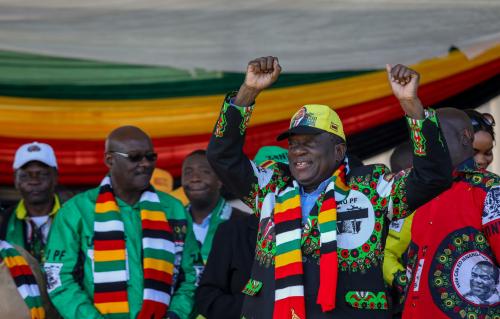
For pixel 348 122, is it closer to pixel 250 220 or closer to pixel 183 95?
pixel 183 95

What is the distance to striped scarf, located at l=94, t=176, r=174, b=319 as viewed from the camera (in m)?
6.43

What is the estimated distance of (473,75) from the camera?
8688 mm

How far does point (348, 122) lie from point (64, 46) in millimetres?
2407

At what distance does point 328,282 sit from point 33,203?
11.1ft

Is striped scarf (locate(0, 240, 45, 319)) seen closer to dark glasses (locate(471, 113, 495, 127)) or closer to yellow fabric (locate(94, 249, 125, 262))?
yellow fabric (locate(94, 249, 125, 262))

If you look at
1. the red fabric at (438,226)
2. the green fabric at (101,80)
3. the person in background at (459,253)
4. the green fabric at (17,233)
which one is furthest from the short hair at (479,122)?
the green fabric at (17,233)

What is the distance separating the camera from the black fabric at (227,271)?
636 centimetres

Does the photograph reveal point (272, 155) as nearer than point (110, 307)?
No

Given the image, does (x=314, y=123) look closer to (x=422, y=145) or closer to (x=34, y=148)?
(x=422, y=145)

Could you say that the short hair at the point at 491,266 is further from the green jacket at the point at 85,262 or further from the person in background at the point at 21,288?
the person in background at the point at 21,288

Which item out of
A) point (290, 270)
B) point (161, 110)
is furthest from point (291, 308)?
point (161, 110)

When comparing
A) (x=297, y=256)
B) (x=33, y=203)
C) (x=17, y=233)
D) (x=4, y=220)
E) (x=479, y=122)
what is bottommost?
(x=297, y=256)

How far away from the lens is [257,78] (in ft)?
16.7

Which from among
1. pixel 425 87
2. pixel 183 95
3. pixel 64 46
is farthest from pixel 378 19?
pixel 64 46
